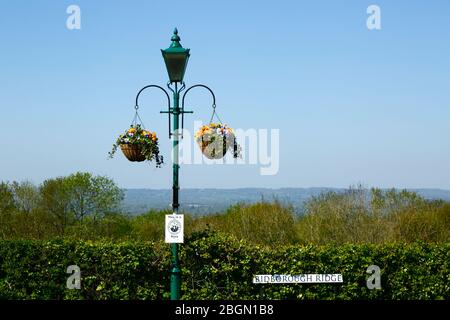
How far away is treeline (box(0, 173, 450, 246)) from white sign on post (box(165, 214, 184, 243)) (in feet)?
20.8

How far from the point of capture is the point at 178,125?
8.48 m

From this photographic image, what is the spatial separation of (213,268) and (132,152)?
2.73 meters

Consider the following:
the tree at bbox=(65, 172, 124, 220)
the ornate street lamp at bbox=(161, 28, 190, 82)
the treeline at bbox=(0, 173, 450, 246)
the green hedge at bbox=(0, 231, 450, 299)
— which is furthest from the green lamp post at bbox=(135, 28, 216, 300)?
the tree at bbox=(65, 172, 124, 220)

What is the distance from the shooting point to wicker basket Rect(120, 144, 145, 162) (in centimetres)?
900

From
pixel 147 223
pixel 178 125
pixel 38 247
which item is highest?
pixel 178 125

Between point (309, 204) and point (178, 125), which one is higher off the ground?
point (178, 125)

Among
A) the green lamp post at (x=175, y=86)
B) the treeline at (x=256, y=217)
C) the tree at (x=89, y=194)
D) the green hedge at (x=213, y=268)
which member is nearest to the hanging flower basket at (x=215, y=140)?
the green lamp post at (x=175, y=86)

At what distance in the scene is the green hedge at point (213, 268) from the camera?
1045 cm

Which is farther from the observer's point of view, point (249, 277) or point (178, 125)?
point (249, 277)

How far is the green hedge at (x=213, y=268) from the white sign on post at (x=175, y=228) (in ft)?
5.86
